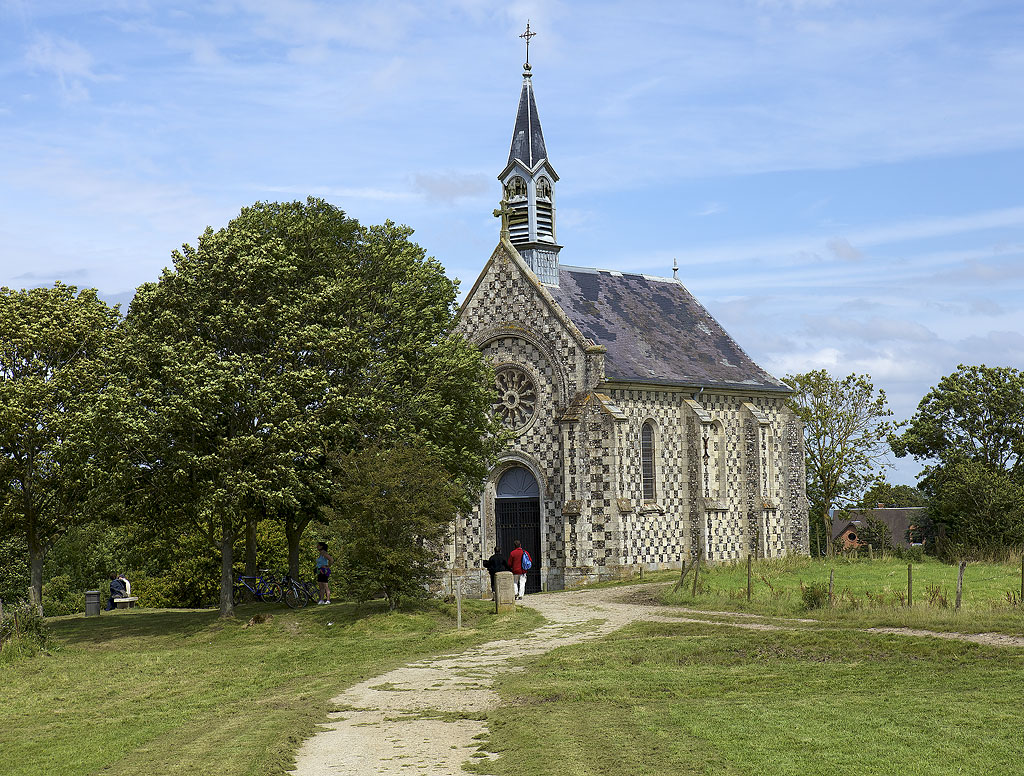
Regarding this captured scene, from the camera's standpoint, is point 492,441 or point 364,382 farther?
point 492,441

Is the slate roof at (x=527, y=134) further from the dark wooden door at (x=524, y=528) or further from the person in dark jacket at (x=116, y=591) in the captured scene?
the person in dark jacket at (x=116, y=591)

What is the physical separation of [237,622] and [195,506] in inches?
126

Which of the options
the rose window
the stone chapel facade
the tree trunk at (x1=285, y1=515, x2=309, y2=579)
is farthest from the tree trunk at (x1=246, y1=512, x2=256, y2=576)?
the rose window

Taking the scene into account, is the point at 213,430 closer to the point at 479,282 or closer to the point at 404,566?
the point at 404,566

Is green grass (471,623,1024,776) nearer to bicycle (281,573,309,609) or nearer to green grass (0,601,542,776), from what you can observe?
green grass (0,601,542,776)

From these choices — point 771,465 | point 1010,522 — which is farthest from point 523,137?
point 1010,522

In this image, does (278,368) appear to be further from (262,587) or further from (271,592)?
(271,592)

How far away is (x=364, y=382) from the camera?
31.4 meters

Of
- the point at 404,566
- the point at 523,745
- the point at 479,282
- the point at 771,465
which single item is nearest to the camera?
the point at 523,745

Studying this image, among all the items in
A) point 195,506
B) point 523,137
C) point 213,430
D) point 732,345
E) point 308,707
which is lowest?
point 308,707

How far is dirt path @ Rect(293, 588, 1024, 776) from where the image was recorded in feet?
45.0

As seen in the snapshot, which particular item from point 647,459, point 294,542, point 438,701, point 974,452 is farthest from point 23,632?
point 974,452

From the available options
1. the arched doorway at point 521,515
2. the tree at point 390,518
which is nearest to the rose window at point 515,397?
the arched doorway at point 521,515

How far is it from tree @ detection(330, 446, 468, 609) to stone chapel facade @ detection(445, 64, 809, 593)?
41.6ft
